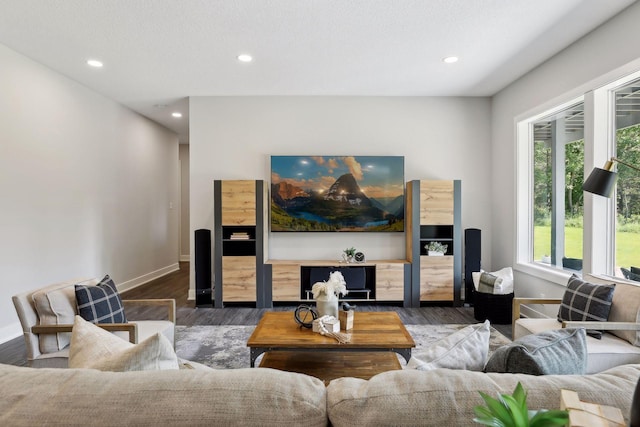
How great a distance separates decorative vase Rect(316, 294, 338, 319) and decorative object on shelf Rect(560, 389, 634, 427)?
1887 millimetres

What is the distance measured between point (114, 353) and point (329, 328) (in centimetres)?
146

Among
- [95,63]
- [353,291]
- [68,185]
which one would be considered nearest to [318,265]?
[353,291]

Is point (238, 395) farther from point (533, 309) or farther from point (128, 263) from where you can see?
point (128, 263)

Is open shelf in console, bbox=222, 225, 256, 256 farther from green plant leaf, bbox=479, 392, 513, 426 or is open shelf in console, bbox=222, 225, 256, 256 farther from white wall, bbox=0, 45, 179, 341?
green plant leaf, bbox=479, 392, 513, 426

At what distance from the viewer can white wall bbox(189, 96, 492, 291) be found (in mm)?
4953

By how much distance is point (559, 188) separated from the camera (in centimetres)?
385

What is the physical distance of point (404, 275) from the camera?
4613 millimetres

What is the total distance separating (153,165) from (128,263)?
1846 millimetres

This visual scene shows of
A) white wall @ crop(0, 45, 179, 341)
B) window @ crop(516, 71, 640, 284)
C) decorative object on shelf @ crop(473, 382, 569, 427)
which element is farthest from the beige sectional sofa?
white wall @ crop(0, 45, 179, 341)

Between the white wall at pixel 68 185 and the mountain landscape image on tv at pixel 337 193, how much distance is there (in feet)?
7.98

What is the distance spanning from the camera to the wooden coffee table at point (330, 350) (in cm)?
212

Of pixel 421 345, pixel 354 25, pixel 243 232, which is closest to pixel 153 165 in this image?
pixel 243 232

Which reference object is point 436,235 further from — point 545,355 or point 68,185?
point 68,185

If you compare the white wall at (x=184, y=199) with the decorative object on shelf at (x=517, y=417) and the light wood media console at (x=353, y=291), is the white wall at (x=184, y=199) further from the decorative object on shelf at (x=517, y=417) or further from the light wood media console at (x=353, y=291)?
the decorative object on shelf at (x=517, y=417)
